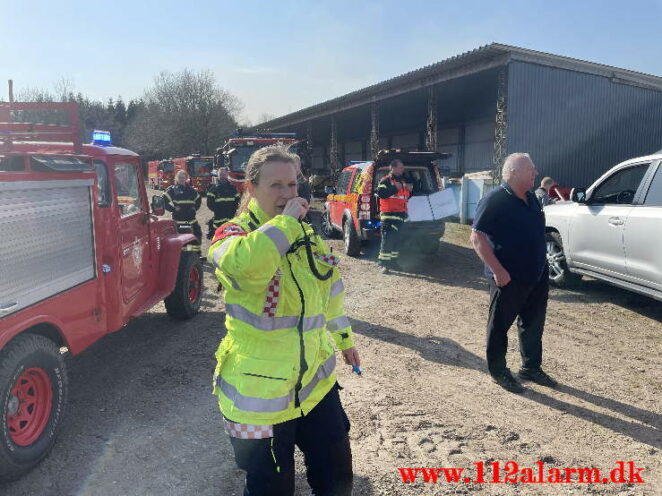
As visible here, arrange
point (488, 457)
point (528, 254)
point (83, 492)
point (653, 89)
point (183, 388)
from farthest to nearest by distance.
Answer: point (653, 89)
point (183, 388)
point (528, 254)
point (488, 457)
point (83, 492)

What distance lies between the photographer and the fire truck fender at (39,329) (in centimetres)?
288

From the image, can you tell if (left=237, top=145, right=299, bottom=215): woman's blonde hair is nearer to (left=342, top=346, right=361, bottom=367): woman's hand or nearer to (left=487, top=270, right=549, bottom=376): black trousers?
(left=342, top=346, right=361, bottom=367): woman's hand

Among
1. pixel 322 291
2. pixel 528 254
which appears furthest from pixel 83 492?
pixel 528 254

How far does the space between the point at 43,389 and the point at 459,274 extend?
6653 millimetres

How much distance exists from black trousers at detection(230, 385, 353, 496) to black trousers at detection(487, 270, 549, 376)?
2.28 m

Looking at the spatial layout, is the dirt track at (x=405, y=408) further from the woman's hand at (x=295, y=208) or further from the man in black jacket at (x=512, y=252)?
the woman's hand at (x=295, y=208)

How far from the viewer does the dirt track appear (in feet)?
9.85

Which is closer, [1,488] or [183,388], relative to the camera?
[1,488]

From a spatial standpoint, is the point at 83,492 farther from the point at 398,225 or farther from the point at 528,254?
the point at 398,225

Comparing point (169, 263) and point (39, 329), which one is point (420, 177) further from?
point (39, 329)

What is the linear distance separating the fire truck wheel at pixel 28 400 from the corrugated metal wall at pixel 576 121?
577 inches

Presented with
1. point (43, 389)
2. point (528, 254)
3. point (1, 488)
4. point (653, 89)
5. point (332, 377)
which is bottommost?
point (1, 488)

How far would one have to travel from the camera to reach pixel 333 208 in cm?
1109

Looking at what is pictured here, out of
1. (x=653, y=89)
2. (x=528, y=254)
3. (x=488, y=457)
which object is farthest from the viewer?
(x=653, y=89)
